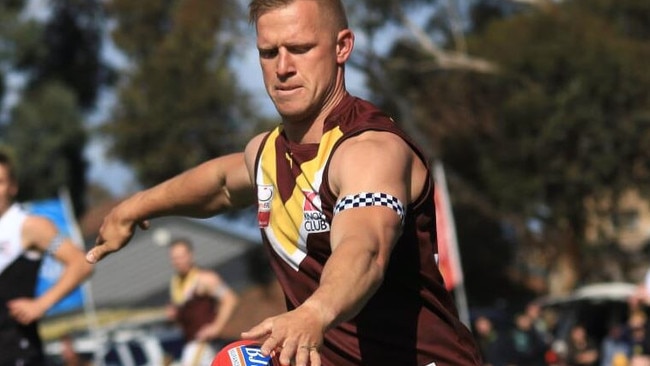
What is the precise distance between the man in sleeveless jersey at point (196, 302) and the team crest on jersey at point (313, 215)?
9288mm

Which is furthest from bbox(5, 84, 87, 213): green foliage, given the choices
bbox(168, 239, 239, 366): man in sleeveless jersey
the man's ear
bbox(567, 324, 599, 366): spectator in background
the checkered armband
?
the checkered armband

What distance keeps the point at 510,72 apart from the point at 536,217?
386 cm

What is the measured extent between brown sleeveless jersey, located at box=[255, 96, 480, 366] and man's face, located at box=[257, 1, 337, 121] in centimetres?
11

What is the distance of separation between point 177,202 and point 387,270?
128cm

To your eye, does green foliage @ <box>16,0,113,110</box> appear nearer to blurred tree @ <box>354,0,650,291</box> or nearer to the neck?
blurred tree @ <box>354,0,650,291</box>

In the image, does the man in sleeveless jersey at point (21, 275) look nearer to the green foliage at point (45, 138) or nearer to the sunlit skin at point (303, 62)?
the sunlit skin at point (303, 62)

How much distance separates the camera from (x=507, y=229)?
46656 mm

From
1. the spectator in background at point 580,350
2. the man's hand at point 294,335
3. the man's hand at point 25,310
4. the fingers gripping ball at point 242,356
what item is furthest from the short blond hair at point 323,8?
the spectator in background at point 580,350

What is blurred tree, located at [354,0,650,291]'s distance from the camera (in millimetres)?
37312

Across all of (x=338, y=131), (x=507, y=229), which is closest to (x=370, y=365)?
(x=338, y=131)

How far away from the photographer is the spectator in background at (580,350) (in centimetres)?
2275

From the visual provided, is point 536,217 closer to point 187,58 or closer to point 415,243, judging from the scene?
point 187,58

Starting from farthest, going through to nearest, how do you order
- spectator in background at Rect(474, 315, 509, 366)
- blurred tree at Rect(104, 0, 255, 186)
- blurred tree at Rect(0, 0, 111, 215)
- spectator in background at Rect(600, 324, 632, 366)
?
1. blurred tree at Rect(0, 0, 111, 215)
2. blurred tree at Rect(104, 0, 255, 186)
3. spectator in background at Rect(474, 315, 509, 366)
4. spectator in background at Rect(600, 324, 632, 366)

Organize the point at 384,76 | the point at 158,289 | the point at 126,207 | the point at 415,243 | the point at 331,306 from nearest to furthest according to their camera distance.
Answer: the point at 331,306
the point at 415,243
the point at 126,207
the point at 384,76
the point at 158,289
